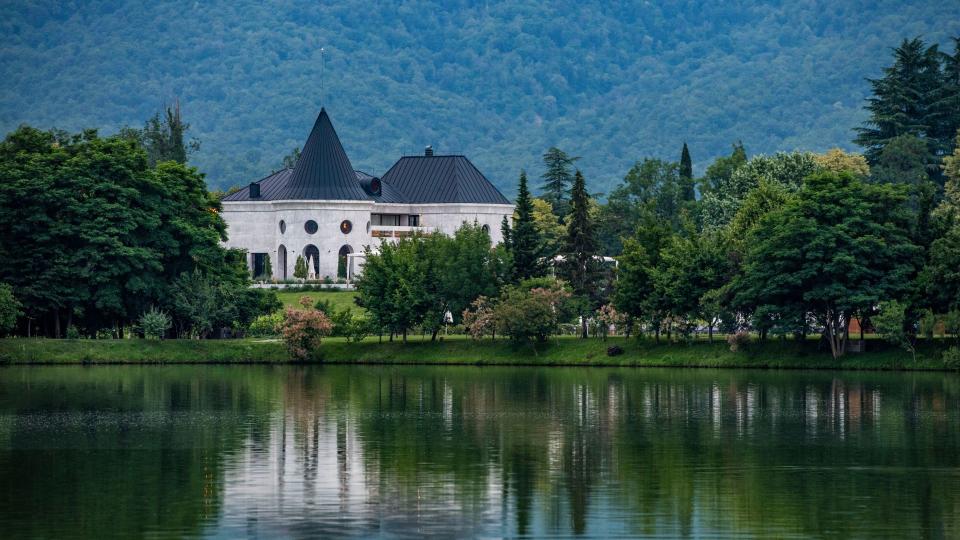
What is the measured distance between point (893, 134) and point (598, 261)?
52146 mm

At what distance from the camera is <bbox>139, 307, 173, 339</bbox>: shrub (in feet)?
280

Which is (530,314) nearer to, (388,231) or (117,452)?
(388,231)

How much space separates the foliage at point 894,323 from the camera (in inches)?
2840

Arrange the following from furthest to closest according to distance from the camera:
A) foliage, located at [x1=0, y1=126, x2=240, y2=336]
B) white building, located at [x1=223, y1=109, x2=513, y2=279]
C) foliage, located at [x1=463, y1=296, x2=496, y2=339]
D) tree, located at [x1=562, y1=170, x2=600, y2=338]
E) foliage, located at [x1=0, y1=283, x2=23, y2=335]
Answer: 1. white building, located at [x1=223, y1=109, x2=513, y2=279]
2. tree, located at [x1=562, y1=170, x2=600, y2=338]
3. foliage, located at [x1=463, y1=296, x2=496, y2=339]
4. foliage, located at [x1=0, y1=126, x2=240, y2=336]
5. foliage, located at [x1=0, y1=283, x2=23, y2=335]

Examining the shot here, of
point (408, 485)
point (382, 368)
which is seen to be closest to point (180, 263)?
point (382, 368)

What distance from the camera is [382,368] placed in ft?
266

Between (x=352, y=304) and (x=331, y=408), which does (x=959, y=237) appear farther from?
(x=352, y=304)

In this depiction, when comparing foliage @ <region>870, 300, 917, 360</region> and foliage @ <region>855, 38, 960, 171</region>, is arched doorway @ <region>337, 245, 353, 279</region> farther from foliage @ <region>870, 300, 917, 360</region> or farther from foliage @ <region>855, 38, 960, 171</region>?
foliage @ <region>870, 300, 917, 360</region>

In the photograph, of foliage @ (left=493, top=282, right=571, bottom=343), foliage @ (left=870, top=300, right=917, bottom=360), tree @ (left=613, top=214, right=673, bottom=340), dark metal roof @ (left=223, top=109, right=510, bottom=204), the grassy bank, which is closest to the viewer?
foliage @ (left=870, top=300, right=917, bottom=360)

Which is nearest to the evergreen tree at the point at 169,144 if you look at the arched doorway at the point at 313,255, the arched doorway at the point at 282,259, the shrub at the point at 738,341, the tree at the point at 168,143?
the tree at the point at 168,143

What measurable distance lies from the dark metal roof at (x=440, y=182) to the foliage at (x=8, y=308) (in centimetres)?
4989

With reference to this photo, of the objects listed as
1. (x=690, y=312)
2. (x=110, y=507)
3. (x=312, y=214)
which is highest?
(x=312, y=214)

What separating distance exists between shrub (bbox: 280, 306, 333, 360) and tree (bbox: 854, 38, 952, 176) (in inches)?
2489

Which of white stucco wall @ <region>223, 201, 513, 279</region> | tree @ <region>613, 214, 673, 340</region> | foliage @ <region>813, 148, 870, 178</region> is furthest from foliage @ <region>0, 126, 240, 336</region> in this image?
foliage @ <region>813, 148, 870, 178</region>
